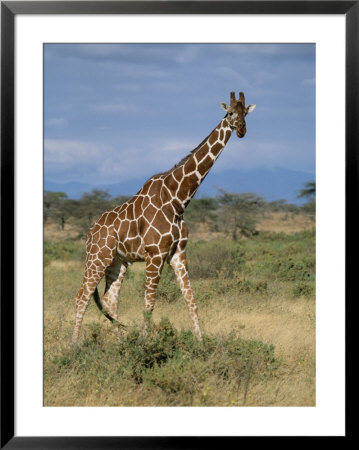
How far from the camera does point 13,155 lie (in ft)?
16.2

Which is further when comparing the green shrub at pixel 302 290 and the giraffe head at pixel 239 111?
the green shrub at pixel 302 290

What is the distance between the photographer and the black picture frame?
15.8ft

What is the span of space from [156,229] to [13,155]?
7.72 ft

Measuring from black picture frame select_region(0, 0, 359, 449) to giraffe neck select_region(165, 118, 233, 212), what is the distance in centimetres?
195

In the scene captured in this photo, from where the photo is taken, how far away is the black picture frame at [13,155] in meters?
4.83

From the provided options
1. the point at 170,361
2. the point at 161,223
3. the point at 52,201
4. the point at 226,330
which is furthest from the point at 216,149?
the point at 52,201

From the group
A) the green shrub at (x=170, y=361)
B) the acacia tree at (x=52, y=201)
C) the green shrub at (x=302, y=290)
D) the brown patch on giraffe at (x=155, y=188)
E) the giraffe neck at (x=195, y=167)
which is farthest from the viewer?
the acacia tree at (x=52, y=201)

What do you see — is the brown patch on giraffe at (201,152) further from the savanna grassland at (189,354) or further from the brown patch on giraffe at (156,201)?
the savanna grassland at (189,354)

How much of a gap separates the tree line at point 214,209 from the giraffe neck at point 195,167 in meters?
15.9

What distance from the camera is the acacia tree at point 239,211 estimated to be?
2650cm

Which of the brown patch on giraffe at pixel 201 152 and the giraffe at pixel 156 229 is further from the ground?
the brown patch on giraffe at pixel 201 152

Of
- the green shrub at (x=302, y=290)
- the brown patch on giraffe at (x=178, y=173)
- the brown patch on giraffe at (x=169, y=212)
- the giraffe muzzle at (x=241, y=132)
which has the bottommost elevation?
the green shrub at (x=302, y=290)

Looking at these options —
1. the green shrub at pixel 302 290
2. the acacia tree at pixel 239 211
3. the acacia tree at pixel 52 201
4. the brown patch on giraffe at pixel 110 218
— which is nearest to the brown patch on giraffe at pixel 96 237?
the brown patch on giraffe at pixel 110 218

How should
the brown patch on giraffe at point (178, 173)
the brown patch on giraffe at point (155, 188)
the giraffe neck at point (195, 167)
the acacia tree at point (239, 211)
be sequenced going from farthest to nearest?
the acacia tree at point (239, 211) → the brown patch on giraffe at point (155, 188) → the brown patch on giraffe at point (178, 173) → the giraffe neck at point (195, 167)
